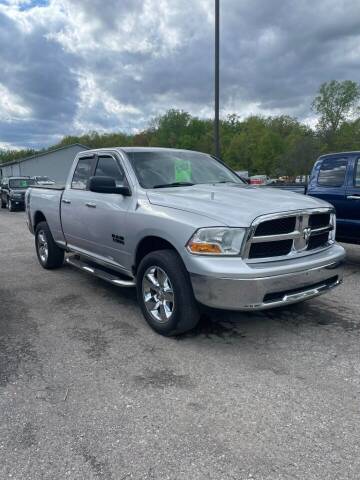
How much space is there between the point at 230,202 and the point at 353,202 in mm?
3546

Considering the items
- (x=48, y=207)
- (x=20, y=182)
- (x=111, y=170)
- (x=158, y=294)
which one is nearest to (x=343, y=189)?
(x=111, y=170)

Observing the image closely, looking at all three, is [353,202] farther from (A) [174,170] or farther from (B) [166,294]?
(B) [166,294]

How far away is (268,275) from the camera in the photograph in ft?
10.9

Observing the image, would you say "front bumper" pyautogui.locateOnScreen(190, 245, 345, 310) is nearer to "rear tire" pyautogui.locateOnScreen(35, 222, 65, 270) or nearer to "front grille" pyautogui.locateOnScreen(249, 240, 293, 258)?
"front grille" pyautogui.locateOnScreen(249, 240, 293, 258)

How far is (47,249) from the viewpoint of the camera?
671cm

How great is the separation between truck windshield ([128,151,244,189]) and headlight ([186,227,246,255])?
1.24m

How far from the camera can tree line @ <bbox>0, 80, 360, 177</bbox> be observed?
4769cm

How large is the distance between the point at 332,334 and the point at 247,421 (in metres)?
1.72

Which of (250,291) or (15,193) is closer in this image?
(250,291)

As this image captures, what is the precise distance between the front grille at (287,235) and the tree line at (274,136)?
148 feet

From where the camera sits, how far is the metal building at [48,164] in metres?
48.8

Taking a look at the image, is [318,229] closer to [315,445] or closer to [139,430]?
[315,445]

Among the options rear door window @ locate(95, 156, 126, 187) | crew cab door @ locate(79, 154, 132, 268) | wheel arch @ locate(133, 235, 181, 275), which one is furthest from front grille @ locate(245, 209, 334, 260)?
rear door window @ locate(95, 156, 126, 187)

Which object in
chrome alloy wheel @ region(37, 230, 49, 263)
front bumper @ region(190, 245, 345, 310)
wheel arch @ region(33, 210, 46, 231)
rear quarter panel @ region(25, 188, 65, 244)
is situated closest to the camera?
front bumper @ region(190, 245, 345, 310)
